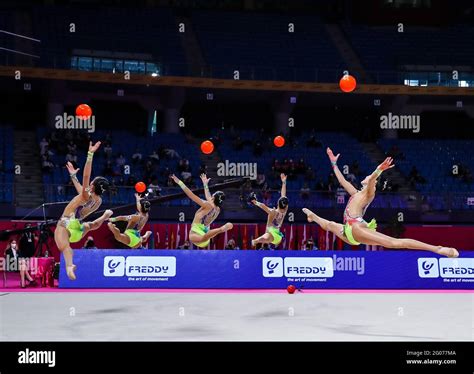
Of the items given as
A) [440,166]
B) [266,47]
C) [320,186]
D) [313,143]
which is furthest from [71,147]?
[440,166]

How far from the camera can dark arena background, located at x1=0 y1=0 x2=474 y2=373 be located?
11984 mm

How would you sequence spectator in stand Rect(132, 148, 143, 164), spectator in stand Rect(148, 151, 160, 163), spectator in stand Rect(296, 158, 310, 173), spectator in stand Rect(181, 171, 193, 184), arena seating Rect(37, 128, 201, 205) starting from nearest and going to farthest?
arena seating Rect(37, 128, 201, 205)
spectator in stand Rect(181, 171, 193, 184)
spectator in stand Rect(148, 151, 160, 163)
spectator in stand Rect(132, 148, 143, 164)
spectator in stand Rect(296, 158, 310, 173)

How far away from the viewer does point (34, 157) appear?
1152 inches

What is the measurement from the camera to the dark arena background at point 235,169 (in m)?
Answer: 12.0

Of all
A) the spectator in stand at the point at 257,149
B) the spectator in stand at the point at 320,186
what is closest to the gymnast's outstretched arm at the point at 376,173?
the spectator in stand at the point at 320,186

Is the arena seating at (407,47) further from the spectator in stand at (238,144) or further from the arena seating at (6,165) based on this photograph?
the arena seating at (6,165)

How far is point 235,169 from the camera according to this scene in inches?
1158

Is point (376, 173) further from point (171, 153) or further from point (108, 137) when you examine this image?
point (108, 137)

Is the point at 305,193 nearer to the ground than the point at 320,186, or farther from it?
nearer to the ground

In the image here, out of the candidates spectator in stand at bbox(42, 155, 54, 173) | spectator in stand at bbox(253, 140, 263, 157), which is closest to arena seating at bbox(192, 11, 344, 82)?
spectator in stand at bbox(253, 140, 263, 157)

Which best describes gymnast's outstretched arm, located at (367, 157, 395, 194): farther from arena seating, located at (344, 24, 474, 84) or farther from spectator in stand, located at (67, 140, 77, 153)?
arena seating, located at (344, 24, 474, 84)

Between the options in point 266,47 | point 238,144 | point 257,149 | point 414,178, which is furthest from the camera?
point 266,47

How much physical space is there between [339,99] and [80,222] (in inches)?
956

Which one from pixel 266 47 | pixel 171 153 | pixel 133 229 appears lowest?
pixel 133 229
